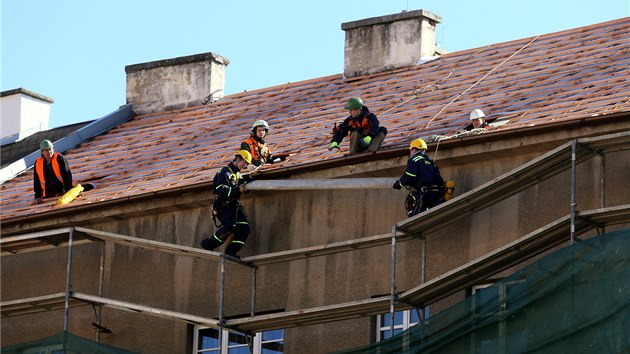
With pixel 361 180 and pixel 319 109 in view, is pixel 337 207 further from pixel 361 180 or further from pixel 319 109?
pixel 319 109

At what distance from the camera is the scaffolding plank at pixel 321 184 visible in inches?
903

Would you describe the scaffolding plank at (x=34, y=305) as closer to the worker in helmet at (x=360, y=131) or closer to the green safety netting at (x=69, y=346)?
the green safety netting at (x=69, y=346)

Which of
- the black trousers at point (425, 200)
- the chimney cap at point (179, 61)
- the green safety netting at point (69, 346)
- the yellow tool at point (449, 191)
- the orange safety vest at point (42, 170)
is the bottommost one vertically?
the green safety netting at point (69, 346)

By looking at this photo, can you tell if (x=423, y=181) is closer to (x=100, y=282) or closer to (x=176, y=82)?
(x=100, y=282)

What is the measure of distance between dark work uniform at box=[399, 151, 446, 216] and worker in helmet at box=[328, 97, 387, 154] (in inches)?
54.1

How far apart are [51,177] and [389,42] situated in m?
5.85

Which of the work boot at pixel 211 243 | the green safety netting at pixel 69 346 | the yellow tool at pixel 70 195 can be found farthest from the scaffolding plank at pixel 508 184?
the yellow tool at pixel 70 195

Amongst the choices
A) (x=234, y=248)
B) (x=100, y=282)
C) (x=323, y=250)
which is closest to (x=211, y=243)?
(x=234, y=248)

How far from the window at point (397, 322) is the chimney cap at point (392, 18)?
7.43m

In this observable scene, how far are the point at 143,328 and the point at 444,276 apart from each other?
561 centimetres

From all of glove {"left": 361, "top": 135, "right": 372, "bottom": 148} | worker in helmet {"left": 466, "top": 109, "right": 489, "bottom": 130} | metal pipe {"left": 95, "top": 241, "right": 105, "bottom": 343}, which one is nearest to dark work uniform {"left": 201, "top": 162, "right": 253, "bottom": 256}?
glove {"left": 361, "top": 135, "right": 372, "bottom": 148}

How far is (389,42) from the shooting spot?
29453 mm

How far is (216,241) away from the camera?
2427cm

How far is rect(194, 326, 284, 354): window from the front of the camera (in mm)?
24203
